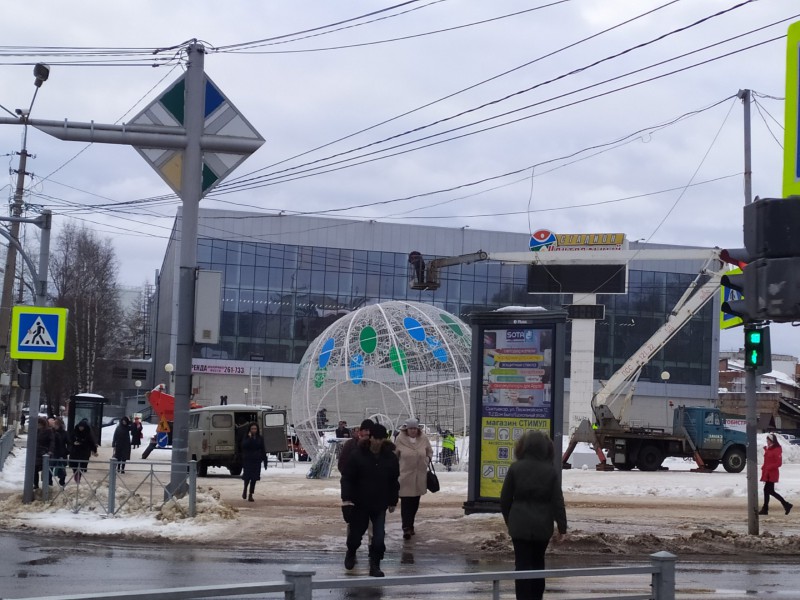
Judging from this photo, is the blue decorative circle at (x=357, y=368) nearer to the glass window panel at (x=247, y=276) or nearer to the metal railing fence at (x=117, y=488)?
the metal railing fence at (x=117, y=488)

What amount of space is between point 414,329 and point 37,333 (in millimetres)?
19609

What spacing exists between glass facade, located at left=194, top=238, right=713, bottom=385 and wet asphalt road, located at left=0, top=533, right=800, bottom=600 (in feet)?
196

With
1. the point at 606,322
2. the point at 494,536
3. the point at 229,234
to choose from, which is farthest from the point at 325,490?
the point at 606,322

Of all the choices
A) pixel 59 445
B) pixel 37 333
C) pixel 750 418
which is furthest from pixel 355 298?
pixel 750 418

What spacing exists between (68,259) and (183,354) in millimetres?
60293

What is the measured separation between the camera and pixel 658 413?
8194cm

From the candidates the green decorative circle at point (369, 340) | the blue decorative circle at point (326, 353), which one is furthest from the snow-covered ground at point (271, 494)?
the green decorative circle at point (369, 340)

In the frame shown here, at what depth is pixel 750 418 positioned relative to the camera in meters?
17.3

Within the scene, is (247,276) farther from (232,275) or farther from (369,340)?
(369,340)

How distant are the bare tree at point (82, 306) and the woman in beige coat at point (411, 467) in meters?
53.8

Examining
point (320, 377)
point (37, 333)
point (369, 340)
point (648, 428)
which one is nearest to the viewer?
point (37, 333)

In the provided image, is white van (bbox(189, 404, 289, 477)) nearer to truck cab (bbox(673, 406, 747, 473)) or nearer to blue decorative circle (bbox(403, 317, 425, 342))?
blue decorative circle (bbox(403, 317, 425, 342))

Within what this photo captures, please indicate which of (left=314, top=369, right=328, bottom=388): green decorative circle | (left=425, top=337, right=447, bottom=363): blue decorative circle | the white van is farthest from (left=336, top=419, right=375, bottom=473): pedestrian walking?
(left=314, top=369, right=328, bottom=388): green decorative circle

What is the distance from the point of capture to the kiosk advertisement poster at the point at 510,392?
16.5 meters
